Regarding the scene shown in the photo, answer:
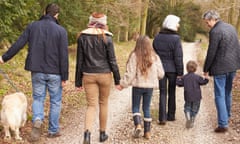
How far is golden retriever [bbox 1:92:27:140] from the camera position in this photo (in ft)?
19.6

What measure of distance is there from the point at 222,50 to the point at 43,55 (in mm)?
3229

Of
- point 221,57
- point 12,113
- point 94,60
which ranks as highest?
point 94,60

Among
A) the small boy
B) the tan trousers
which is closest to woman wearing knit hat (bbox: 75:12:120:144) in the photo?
the tan trousers

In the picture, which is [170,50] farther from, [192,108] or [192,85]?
[192,108]

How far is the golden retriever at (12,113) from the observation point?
5.96 metres

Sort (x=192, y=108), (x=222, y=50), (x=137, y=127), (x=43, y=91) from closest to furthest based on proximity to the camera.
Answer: (x=43, y=91), (x=137, y=127), (x=222, y=50), (x=192, y=108)

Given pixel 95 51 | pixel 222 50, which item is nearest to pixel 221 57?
pixel 222 50

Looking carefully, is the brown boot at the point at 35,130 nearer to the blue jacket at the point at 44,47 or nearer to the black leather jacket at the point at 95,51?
the blue jacket at the point at 44,47

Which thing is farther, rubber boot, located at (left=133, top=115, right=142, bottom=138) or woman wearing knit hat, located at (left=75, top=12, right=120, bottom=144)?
rubber boot, located at (left=133, top=115, right=142, bottom=138)

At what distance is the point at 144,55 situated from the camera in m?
6.39

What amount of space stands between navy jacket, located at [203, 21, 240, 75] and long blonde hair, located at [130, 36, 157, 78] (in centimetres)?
127

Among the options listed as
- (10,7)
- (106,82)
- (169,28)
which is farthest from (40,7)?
(106,82)

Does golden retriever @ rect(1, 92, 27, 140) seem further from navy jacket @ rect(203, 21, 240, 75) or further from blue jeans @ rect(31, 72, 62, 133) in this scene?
→ navy jacket @ rect(203, 21, 240, 75)

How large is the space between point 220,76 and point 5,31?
644 cm
